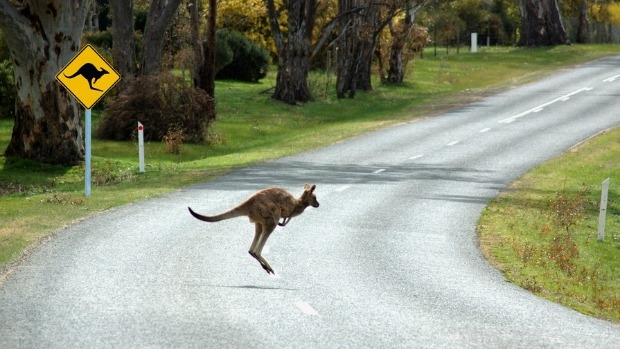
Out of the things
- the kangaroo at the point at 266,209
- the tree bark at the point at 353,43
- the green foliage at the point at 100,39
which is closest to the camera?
the kangaroo at the point at 266,209

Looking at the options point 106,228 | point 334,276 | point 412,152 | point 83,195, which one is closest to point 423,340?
point 334,276

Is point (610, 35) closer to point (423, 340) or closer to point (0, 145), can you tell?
point (0, 145)

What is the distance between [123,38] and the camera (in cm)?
4312

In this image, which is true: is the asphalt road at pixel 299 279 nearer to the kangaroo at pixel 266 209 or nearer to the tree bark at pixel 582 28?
the kangaroo at pixel 266 209

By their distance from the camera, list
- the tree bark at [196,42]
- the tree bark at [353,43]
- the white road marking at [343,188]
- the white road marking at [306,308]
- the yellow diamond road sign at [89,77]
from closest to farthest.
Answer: the white road marking at [306,308], the yellow diamond road sign at [89,77], the white road marking at [343,188], the tree bark at [196,42], the tree bark at [353,43]

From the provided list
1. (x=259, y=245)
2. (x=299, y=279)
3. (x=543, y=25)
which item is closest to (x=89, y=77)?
(x=299, y=279)

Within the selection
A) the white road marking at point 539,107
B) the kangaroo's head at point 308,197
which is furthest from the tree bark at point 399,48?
the kangaroo's head at point 308,197

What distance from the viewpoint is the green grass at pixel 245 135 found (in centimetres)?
2341

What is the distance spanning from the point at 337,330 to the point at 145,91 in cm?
2651

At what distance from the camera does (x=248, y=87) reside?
57219 mm

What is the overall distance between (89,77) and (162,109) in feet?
44.2

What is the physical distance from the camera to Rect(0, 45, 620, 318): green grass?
23.4 metres

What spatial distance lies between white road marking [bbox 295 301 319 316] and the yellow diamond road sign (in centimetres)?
1170

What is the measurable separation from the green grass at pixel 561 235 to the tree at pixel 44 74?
11786 millimetres
